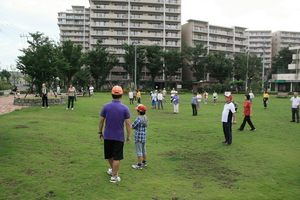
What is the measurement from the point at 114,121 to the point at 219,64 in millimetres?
58972

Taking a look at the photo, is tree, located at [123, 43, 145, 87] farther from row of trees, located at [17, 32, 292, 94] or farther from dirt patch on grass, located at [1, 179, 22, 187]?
dirt patch on grass, located at [1, 179, 22, 187]

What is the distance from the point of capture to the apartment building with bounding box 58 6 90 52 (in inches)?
3401

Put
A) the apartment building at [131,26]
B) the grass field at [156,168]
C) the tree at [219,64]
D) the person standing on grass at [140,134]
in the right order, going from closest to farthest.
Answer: the grass field at [156,168], the person standing on grass at [140,134], the tree at [219,64], the apartment building at [131,26]

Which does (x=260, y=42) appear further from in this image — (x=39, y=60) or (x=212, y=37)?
(x=39, y=60)

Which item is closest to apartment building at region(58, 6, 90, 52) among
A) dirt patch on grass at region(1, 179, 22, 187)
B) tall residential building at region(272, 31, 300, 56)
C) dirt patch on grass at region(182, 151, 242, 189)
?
tall residential building at region(272, 31, 300, 56)

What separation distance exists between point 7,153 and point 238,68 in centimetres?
6431

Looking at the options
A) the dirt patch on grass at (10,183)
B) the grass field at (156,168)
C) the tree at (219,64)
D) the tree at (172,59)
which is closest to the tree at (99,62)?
the tree at (172,59)

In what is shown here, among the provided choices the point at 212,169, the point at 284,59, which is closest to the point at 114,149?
the point at 212,169

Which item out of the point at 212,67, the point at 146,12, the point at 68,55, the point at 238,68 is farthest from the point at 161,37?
the point at 68,55

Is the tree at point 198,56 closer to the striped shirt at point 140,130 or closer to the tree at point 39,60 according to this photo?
the tree at point 39,60

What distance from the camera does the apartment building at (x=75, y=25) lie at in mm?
86375

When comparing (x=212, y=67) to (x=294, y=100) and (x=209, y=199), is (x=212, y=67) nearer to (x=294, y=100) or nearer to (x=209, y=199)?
(x=294, y=100)

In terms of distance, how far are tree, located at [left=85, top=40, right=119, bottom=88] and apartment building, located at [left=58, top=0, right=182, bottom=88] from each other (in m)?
9.90

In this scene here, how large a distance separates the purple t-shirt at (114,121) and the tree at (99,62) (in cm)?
5160
